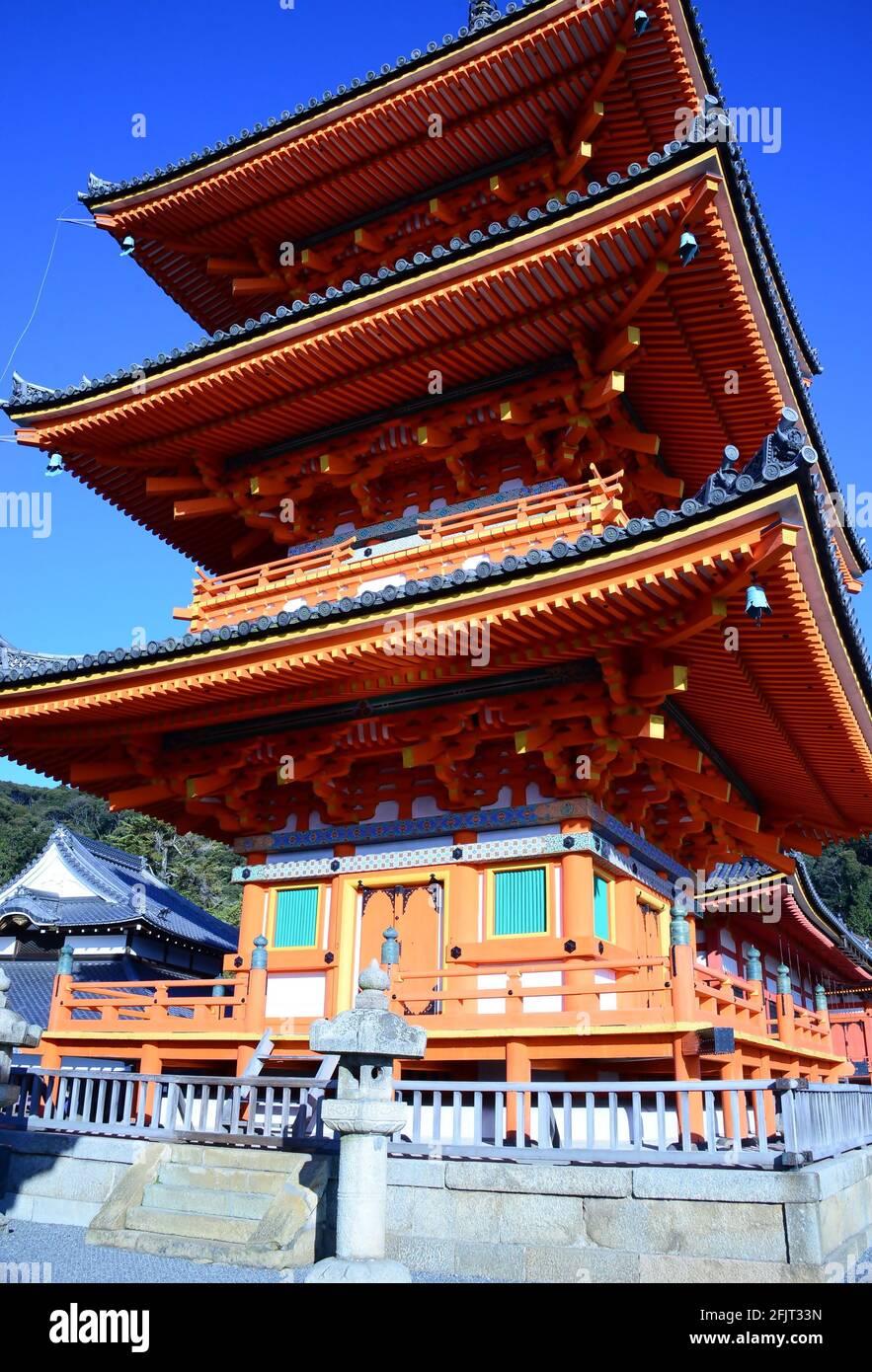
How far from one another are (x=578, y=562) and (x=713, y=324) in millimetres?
4855

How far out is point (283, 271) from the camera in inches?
715

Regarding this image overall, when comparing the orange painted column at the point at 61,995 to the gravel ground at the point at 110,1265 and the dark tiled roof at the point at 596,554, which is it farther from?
the dark tiled roof at the point at 596,554

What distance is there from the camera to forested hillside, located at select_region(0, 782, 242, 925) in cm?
6044

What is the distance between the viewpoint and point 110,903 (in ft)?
92.4

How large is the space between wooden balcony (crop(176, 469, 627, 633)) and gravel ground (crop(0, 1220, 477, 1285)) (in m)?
7.93

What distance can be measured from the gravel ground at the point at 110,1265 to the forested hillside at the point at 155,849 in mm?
37714

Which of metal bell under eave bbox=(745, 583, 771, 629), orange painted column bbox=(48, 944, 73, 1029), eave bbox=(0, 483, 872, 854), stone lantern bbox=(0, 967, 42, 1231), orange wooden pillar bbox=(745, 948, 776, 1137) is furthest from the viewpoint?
orange painted column bbox=(48, 944, 73, 1029)

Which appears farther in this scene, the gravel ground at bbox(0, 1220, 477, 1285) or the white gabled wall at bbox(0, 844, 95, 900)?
the white gabled wall at bbox(0, 844, 95, 900)

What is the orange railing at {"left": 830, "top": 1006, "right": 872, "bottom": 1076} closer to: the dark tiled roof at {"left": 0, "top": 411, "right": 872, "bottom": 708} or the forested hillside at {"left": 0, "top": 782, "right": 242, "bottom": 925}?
the dark tiled roof at {"left": 0, "top": 411, "right": 872, "bottom": 708}

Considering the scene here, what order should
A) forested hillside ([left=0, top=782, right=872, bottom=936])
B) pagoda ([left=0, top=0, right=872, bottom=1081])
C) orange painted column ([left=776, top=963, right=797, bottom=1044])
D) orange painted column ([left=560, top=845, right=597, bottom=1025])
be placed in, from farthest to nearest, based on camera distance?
1. forested hillside ([left=0, top=782, right=872, bottom=936])
2. orange painted column ([left=776, top=963, right=797, bottom=1044])
3. orange painted column ([left=560, top=845, right=597, bottom=1025])
4. pagoda ([left=0, top=0, right=872, bottom=1081])

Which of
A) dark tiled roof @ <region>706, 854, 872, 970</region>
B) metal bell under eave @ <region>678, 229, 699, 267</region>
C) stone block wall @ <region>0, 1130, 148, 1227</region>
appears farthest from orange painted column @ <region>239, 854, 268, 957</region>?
metal bell under eave @ <region>678, 229, 699, 267</region>

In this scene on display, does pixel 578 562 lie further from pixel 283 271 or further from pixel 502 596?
pixel 283 271

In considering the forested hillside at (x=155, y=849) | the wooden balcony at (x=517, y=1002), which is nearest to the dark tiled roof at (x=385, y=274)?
the wooden balcony at (x=517, y=1002)

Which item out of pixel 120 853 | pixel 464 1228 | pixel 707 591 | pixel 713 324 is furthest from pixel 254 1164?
pixel 120 853
